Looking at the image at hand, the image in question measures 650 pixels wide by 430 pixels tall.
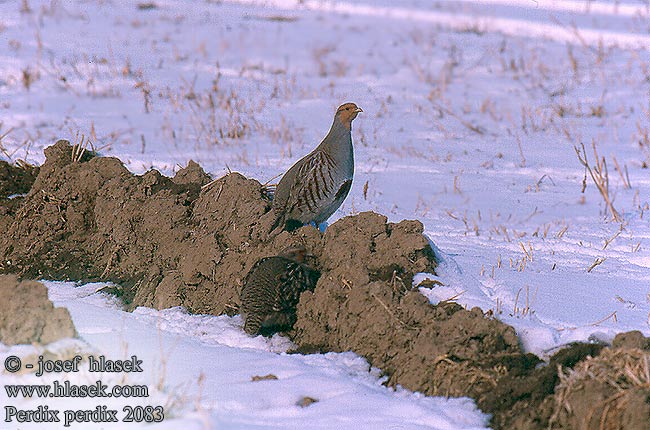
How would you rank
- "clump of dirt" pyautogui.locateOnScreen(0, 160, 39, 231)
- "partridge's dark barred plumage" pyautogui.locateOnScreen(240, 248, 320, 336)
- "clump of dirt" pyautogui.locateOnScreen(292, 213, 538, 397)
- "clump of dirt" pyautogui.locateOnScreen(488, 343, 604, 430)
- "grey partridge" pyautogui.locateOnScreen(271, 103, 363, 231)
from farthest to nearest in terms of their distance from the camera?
"clump of dirt" pyautogui.locateOnScreen(0, 160, 39, 231), "grey partridge" pyautogui.locateOnScreen(271, 103, 363, 231), "partridge's dark barred plumage" pyautogui.locateOnScreen(240, 248, 320, 336), "clump of dirt" pyautogui.locateOnScreen(292, 213, 538, 397), "clump of dirt" pyautogui.locateOnScreen(488, 343, 604, 430)

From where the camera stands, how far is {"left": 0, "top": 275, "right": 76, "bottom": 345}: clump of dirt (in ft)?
12.5

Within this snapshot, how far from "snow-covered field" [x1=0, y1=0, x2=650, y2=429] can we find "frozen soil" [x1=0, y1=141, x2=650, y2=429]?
158mm

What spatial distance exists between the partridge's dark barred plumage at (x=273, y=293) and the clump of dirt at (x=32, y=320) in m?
0.95

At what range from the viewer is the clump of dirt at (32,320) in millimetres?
3824

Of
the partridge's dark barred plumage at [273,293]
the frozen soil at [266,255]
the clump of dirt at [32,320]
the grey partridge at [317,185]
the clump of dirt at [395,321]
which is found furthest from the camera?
the grey partridge at [317,185]

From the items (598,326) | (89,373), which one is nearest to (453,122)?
(598,326)

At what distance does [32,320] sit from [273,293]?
1.15 meters

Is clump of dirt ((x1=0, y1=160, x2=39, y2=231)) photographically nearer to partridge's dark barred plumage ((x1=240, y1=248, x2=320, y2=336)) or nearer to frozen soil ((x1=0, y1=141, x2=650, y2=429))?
frozen soil ((x1=0, y1=141, x2=650, y2=429))

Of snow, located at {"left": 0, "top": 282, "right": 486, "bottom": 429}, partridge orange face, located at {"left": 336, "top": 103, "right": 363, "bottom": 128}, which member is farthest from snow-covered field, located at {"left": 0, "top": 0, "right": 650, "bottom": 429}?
partridge orange face, located at {"left": 336, "top": 103, "right": 363, "bottom": 128}

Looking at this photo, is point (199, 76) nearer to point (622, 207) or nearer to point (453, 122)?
point (453, 122)

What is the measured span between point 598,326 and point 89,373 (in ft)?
7.07

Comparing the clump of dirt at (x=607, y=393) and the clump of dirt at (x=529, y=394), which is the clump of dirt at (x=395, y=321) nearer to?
the clump of dirt at (x=529, y=394)

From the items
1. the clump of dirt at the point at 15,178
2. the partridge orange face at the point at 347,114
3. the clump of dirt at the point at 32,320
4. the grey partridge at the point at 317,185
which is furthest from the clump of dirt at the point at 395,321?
the clump of dirt at the point at 15,178

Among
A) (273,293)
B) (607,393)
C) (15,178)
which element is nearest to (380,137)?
(15,178)
